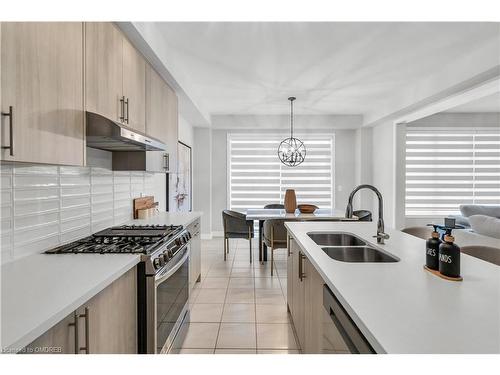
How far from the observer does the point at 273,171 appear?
21.9ft

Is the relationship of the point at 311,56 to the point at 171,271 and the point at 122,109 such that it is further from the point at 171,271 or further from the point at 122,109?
the point at 171,271

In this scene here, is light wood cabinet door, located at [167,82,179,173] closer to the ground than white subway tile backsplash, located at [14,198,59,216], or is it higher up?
higher up

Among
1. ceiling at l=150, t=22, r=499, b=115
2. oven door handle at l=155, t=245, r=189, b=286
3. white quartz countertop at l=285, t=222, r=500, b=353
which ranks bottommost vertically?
oven door handle at l=155, t=245, r=189, b=286

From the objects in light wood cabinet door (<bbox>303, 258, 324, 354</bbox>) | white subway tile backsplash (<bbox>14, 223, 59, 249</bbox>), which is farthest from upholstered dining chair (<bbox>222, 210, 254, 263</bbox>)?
white subway tile backsplash (<bbox>14, 223, 59, 249</bbox>)

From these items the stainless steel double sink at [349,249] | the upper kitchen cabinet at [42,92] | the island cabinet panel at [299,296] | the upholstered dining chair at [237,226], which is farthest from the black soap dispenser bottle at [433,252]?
the upholstered dining chair at [237,226]

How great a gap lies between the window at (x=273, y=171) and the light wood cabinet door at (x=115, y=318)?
5144 mm

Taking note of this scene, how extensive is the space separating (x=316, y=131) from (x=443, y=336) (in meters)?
6.13

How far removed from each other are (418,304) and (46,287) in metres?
1.39

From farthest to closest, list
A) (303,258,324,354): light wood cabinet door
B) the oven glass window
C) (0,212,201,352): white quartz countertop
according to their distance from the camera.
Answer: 1. the oven glass window
2. (303,258,324,354): light wood cabinet door
3. (0,212,201,352): white quartz countertop

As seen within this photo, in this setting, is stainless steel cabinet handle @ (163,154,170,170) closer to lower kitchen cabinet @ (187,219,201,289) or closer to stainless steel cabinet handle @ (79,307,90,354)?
lower kitchen cabinet @ (187,219,201,289)

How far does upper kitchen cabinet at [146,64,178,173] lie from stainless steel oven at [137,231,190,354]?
1238mm

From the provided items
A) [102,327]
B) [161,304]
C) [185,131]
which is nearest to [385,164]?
[185,131]

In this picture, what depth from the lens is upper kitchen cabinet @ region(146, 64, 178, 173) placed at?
2.64 metres
